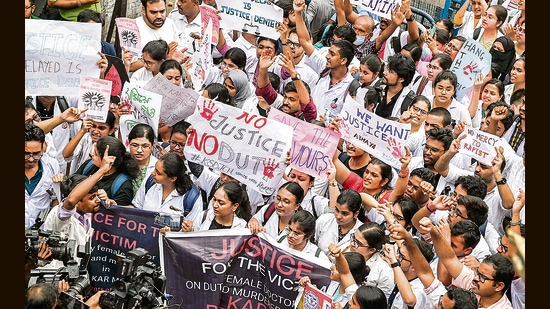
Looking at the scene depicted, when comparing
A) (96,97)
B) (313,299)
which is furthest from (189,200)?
(313,299)

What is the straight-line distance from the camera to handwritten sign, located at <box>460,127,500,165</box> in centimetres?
949

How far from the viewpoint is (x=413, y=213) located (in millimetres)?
8773

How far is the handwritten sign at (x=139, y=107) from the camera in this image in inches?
380

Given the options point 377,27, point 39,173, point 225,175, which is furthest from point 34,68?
point 377,27

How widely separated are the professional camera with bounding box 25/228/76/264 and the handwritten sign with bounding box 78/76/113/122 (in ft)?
8.05

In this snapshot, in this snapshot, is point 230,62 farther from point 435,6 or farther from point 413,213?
point 435,6

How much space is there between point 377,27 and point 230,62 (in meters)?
2.64

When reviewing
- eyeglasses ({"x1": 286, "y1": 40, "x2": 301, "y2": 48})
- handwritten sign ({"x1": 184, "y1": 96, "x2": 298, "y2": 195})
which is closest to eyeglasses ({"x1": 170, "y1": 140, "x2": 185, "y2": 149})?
handwritten sign ({"x1": 184, "y1": 96, "x2": 298, "y2": 195})

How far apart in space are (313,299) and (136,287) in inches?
55.3

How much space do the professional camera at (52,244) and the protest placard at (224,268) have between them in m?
1.11

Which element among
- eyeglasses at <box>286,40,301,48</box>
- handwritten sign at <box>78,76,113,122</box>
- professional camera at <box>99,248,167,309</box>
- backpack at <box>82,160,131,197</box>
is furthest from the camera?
eyeglasses at <box>286,40,301,48</box>

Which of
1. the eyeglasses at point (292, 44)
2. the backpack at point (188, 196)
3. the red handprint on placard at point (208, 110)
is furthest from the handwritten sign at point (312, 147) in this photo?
the eyeglasses at point (292, 44)

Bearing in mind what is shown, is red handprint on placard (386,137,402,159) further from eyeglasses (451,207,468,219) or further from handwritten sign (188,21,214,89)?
handwritten sign (188,21,214,89)

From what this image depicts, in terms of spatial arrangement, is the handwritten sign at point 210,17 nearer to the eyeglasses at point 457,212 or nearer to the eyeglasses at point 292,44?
the eyeglasses at point 292,44
